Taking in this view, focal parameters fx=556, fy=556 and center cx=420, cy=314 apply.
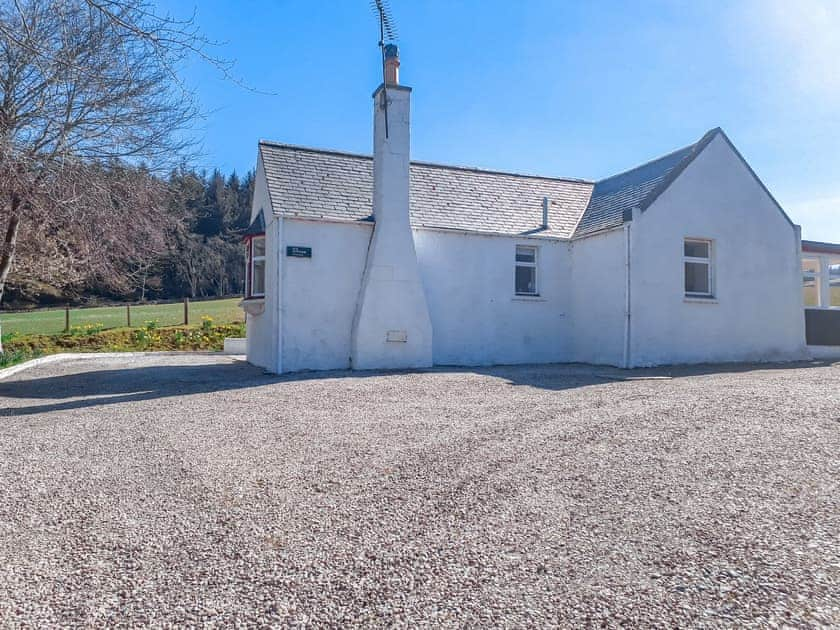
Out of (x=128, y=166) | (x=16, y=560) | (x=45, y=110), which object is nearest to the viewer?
(x=16, y=560)

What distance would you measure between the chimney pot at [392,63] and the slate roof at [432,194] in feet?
8.16

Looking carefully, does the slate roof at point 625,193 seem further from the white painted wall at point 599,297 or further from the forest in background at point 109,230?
the forest in background at point 109,230

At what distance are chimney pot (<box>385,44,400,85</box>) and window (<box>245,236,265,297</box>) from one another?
513 cm

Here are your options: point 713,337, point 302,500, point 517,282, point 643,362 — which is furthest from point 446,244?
point 302,500

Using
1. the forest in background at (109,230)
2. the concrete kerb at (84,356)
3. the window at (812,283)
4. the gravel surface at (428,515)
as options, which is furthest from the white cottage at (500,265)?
the gravel surface at (428,515)

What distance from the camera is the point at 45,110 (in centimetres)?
980

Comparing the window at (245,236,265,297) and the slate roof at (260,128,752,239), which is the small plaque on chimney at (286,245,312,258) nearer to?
the slate roof at (260,128,752,239)

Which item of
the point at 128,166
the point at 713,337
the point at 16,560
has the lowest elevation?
the point at 16,560

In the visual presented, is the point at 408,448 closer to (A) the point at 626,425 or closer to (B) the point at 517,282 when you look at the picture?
(A) the point at 626,425

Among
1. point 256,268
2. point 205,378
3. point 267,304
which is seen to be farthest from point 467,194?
point 205,378

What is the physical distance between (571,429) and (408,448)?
1.89m

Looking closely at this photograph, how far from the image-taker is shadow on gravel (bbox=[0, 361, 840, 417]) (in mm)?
9102

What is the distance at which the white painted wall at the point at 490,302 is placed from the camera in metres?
13.9

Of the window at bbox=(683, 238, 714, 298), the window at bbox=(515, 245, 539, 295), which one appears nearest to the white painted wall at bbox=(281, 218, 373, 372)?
the window at bbox=(515, 245, 539, 295)
